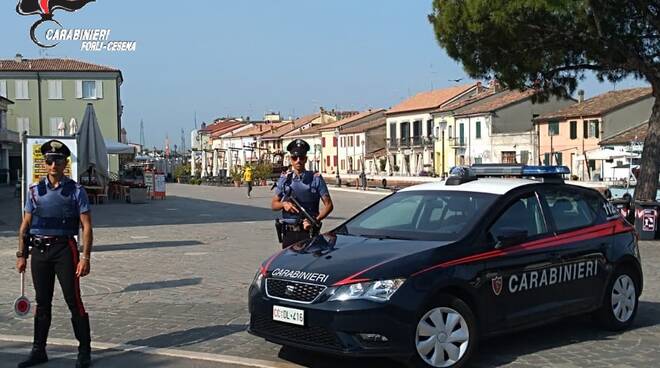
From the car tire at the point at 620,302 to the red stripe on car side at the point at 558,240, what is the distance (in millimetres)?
400

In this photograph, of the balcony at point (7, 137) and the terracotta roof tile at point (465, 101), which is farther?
the terracotta roof tile at point (465, 101)

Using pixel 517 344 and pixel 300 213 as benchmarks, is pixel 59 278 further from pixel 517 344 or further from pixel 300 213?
pixel 517 344

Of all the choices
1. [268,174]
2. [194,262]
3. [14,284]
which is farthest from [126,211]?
[268,174]

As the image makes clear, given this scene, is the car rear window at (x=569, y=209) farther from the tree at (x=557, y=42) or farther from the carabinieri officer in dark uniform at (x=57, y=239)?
the tree at (x=557, y=42)

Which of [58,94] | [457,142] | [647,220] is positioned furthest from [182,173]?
[647,220]

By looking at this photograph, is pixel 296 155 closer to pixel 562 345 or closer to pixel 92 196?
pixel 562 345

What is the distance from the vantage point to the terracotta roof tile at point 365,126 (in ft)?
308

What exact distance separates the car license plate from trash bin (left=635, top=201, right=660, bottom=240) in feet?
40.0

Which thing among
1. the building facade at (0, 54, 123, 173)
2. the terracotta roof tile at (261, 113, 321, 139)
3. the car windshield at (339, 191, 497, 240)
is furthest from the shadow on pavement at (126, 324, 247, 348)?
the terracotta roof tile at (261, 113, 321, 139)

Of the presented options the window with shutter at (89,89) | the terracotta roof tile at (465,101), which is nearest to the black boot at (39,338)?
the window with shutter at (89,89)

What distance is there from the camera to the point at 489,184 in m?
7.27

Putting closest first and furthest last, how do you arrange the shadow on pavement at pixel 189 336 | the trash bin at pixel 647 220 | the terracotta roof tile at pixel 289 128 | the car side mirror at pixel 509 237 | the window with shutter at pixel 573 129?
the car side mirror at pixel 509 237 < the shadow on pavement at pixel 189 336 < the trash bin at pixel 647 220 < the window with shutter at pixel 573 129 < the terracotta roof tile at pixel 289 128

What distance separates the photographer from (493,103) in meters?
71.7

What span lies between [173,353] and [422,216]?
7.92ft
